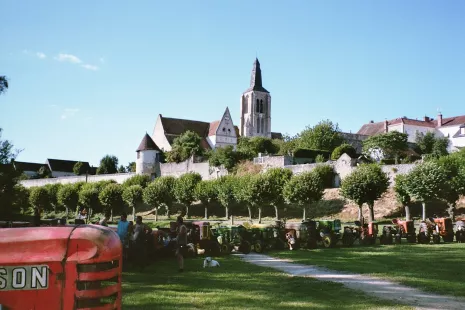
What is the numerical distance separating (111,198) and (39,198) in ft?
55.0

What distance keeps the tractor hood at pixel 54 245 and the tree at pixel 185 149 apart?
214 ft

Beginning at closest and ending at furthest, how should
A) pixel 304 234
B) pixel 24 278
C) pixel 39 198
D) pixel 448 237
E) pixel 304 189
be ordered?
pixel 24 278 < pixel 304 234 < pixel 448 237 < pixel 304 189 < pixel 39 198

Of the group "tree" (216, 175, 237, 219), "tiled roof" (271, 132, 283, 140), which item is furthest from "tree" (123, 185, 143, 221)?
"tiled roof" (271, 132, 283, 140)

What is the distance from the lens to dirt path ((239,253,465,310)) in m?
9.58

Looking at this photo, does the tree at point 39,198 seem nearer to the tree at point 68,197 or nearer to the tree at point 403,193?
the tree at point 68,197

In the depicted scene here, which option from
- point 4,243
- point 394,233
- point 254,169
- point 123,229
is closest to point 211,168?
point 254,169

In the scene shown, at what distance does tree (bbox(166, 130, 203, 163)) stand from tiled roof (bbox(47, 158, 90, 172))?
126ft

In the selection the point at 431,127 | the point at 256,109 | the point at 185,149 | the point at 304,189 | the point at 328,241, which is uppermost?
the point at 256,109

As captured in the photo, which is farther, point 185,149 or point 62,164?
point 62,164

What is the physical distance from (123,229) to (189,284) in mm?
4276

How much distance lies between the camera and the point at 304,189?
43219 mm

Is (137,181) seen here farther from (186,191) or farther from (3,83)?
(3,83)

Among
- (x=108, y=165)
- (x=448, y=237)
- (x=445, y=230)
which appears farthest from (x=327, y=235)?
(x=108, y=165)

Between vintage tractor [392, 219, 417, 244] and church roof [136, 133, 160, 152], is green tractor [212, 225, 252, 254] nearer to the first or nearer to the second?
vintage tractor [392, 219, 417, 244]
